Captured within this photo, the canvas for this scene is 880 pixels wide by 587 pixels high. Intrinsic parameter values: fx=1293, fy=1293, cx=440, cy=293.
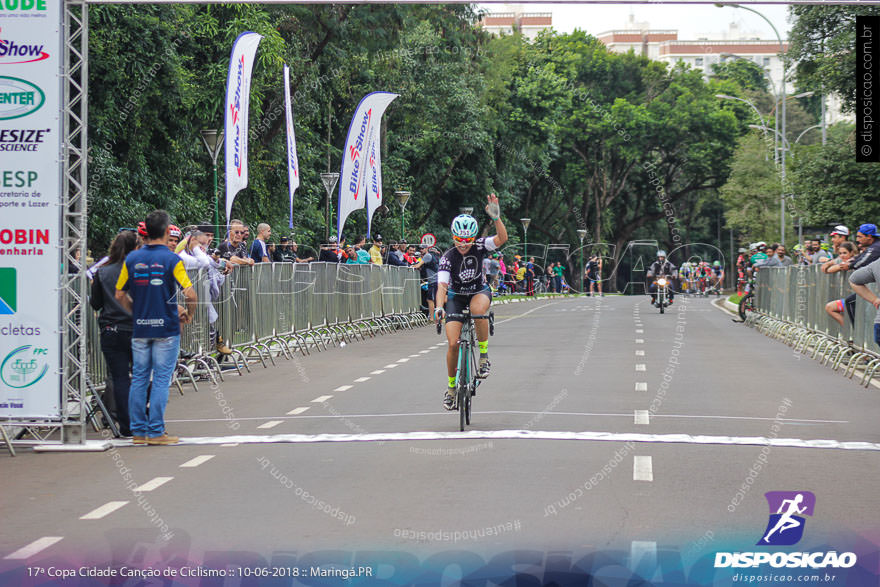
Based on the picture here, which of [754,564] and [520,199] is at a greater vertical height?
[520,199]

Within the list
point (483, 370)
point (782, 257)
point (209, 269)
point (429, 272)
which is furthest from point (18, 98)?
point (429, 272)

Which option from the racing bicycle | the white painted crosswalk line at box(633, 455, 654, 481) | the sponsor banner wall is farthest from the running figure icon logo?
the sponsor banner wall

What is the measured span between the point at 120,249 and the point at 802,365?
39.9ft

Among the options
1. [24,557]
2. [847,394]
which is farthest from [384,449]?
[847,394]

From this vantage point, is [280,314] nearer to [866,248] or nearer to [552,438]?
[866,248]

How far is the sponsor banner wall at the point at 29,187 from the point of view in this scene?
36.1 feet

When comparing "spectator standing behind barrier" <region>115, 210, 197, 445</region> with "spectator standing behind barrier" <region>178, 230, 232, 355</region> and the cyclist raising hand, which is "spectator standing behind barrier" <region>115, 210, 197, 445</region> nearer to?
the cyclist raising hand

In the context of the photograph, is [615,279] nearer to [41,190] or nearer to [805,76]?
[805,76]

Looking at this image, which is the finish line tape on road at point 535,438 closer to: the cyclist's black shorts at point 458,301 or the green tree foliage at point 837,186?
the cyclist's black shorts at point 458,301

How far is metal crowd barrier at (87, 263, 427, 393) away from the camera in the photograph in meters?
17.0

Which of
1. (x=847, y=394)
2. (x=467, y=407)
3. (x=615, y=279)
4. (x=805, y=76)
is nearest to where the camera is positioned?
(x=467, y=407)

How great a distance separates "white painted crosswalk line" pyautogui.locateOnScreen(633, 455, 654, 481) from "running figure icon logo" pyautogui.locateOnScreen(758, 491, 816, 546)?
0.96m

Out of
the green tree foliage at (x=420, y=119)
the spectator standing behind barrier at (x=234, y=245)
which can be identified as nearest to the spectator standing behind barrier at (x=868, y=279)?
the spectator standing behind barrier at (x=234, y=245)

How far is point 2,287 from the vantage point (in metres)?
11.1
